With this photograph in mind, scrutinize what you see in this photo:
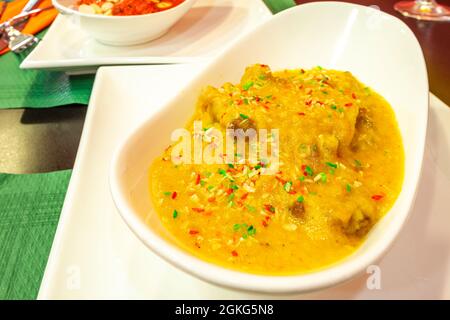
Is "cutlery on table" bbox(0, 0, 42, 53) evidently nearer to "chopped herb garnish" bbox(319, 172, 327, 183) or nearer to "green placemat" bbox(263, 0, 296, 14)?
"green placemat" bbox(263, 0, 296, 14)

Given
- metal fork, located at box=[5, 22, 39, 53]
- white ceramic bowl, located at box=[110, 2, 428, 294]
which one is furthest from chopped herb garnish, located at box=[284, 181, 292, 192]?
metal fork, located at box=[5, 22, 39, 53]

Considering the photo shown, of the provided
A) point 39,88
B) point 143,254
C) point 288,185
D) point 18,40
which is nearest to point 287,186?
point 288,185

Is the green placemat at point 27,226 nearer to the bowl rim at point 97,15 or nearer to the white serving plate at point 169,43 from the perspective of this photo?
the white serving plate at point 169,43

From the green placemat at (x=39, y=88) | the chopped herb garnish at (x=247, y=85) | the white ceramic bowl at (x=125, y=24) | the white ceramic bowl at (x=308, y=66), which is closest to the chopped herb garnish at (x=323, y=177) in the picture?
the white ceramic bowl at (x=308, y=66)

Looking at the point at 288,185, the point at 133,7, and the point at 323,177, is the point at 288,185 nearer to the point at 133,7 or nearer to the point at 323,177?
the point at 323,177
